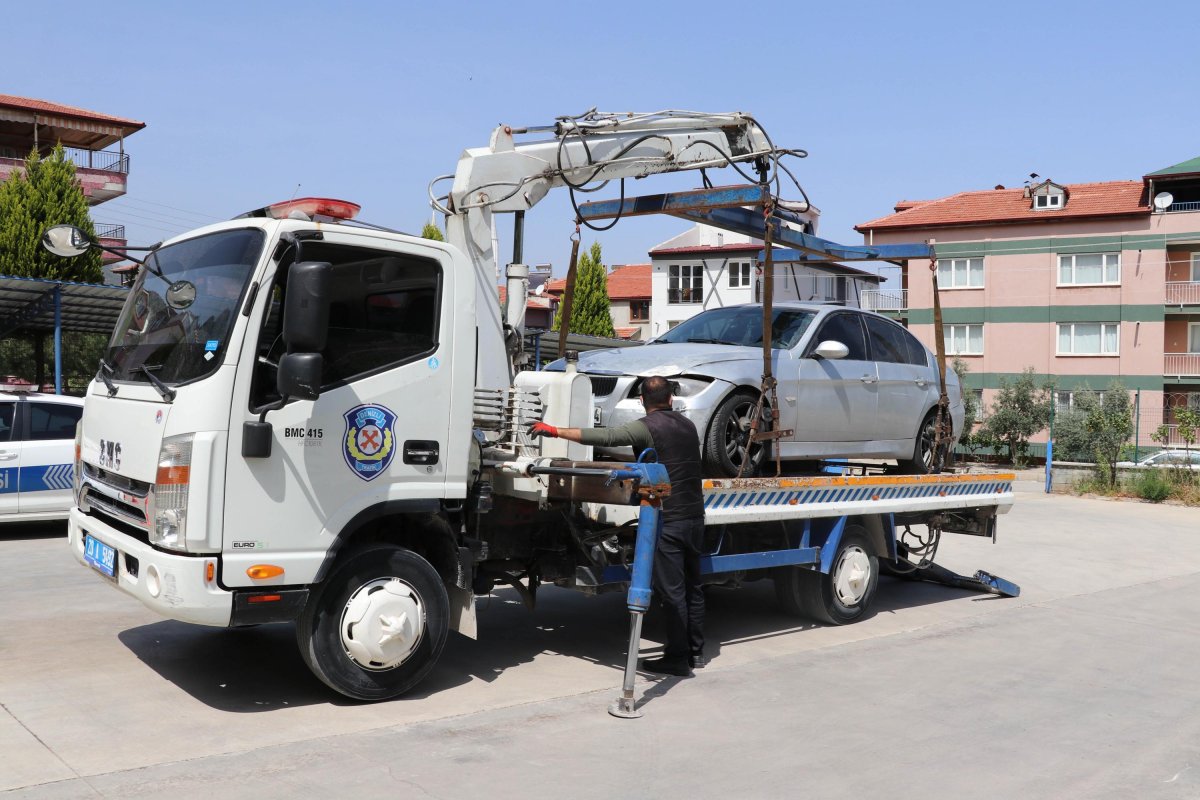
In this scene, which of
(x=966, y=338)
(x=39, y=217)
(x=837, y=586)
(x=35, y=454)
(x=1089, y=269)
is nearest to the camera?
(x=837, y=586)

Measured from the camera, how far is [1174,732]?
582cm

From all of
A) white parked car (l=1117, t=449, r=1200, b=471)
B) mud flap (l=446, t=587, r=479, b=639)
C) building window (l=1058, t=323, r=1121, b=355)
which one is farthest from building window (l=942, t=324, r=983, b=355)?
mud flap (l=446, t=587, r=479, b=639)

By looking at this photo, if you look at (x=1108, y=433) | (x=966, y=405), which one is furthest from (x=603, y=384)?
(x=1108, y=433)

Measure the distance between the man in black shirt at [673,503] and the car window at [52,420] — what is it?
7375 millimetres

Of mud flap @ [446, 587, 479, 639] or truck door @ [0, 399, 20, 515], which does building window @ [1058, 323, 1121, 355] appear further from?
mud flap @ [446, 587, 479, 639]

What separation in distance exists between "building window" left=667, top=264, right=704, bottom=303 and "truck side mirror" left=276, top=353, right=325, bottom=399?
45.2m

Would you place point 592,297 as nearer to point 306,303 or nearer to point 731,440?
point 731,440

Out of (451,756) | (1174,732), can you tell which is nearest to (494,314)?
(451,756)

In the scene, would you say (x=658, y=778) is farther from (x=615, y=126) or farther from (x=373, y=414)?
(x=615, y=126)

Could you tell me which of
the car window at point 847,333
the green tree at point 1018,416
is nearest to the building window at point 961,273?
the green tree at point 1018,416

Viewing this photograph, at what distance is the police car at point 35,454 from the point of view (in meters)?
11.2

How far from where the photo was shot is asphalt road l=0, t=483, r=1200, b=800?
15.5 feet

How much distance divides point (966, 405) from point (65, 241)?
827 centimetres

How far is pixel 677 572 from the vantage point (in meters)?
6.64
